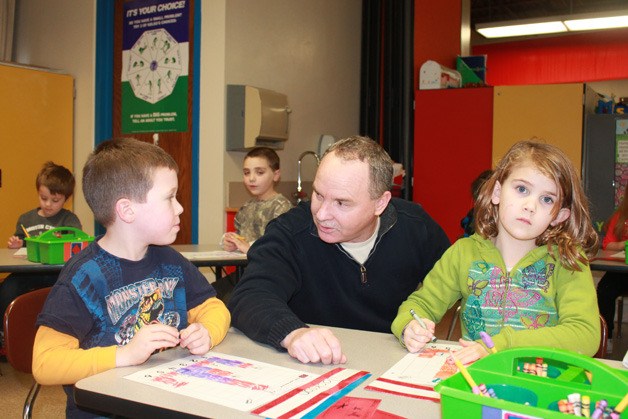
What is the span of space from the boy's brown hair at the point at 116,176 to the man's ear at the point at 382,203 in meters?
0.62

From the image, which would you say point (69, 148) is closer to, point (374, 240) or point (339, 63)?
point (339, 63)

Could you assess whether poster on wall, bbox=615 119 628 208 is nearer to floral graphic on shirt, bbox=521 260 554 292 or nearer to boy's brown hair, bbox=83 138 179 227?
floral graphic on shirt, bbox=521 260 554 292

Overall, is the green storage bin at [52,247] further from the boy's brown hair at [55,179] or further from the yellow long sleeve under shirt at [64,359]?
the yellow long sleeve under shirt at [64,359]

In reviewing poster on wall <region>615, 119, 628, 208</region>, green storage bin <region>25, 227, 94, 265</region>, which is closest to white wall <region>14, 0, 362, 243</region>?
green storage bin <region>25, 227, 94, 265</region>

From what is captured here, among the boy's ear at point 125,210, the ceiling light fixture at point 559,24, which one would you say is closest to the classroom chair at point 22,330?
the boy's ear at point 125,210

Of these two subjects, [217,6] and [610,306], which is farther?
[217,6]

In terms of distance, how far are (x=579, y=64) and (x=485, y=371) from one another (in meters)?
10.7

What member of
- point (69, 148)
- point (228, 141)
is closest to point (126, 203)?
point (228, 141)

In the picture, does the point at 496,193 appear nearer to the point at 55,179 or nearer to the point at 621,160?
the point at 55,179

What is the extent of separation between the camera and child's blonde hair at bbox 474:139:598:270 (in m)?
1.53

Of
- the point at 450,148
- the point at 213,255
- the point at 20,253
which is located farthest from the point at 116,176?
the point at 450,148

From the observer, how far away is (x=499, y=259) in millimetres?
1598

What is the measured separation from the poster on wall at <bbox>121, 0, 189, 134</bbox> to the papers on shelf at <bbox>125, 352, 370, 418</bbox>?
3756mm

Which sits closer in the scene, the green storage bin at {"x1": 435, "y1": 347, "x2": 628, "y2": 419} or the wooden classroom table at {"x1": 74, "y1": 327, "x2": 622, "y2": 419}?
the green storage bin at {"x1": 435, "y1": 347, "x2": 628, "y2": 419}
